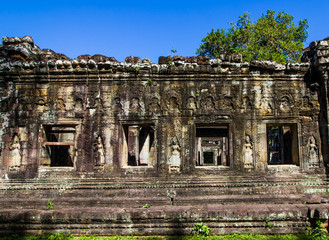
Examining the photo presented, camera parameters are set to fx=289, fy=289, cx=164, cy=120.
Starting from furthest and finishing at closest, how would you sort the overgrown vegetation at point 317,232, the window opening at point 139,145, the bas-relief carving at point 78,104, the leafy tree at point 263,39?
the leafy tree at point 263,39
the window opening at point 139,145
the bas-relief carving at point 78,104
the overgrown vegetation at point 317,232

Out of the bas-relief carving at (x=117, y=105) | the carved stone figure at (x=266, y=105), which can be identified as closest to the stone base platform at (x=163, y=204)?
the carved stone figure at (x=266, y=105)

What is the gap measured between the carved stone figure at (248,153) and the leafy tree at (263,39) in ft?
38.4

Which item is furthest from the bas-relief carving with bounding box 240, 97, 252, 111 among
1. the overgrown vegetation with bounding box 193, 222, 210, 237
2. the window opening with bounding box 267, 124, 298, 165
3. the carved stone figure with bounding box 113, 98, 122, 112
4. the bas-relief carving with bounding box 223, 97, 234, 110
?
the overgrown vegetation with bounding box 193, 222, 210, 237

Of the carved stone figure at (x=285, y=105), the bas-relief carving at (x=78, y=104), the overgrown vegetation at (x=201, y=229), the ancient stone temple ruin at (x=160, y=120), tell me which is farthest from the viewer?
the bas-relief carving at (x=78, y=104)

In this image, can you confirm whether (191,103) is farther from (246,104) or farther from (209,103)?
(246,104)

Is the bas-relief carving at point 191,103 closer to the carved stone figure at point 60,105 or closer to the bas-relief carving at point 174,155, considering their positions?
the bas-relief carving at point 174,155

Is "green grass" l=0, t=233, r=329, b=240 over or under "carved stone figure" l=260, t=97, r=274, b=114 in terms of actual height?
under

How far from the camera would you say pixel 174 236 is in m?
5.40

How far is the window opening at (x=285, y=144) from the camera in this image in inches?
317

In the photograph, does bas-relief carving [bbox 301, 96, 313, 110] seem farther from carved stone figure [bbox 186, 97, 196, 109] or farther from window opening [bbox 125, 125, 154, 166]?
window opening [bbox 125, 125, 154, 166]

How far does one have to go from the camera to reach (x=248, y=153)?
7.73 meters

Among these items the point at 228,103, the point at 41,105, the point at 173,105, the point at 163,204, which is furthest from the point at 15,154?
the point at 228,103

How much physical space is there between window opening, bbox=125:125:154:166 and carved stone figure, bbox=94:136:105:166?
4300 mm

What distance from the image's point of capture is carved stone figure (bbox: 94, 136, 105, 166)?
7795 millimetres
